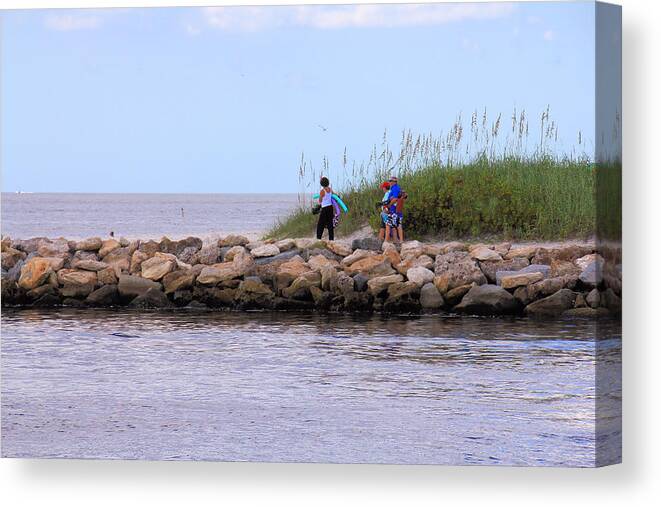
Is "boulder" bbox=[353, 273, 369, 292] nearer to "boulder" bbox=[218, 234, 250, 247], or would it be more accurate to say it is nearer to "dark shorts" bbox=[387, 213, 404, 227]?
"dark shorts" bbox=[387, 213, 404, 227]

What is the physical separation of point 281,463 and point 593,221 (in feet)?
8.22

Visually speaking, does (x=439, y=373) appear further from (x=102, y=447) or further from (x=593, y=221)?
(x=102, y=447)

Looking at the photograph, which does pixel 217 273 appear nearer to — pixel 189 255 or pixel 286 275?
pixel 189 255

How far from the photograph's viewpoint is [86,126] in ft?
31.2

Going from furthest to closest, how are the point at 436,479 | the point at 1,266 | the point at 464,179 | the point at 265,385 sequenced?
the point at 464,179
the point at 1,266
the point at 265,385
the point at 436,479

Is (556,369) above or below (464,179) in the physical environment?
below

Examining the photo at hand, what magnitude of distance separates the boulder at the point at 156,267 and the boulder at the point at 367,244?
1.43m

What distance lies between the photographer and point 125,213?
11508 millimetres

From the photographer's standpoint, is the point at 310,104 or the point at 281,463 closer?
the point at 281,463

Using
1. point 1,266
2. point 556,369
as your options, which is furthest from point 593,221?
point 1,266

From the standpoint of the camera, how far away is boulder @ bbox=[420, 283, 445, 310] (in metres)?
9.88

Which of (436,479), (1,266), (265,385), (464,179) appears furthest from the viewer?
(464,179)

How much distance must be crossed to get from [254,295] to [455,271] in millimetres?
1581

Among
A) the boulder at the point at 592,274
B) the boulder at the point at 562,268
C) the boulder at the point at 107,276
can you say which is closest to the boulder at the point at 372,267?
the boulder at the point at 562,268
